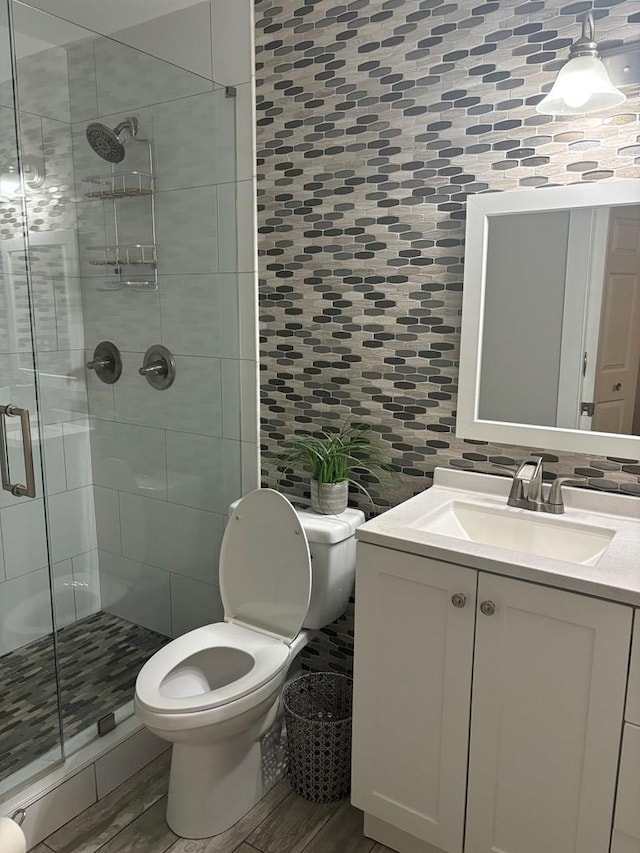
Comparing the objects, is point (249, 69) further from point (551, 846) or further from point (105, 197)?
point (551, 846)

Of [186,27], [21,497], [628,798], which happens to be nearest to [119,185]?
[186,27]

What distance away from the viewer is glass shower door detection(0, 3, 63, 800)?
1933 millimetres

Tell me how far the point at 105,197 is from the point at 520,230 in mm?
1289

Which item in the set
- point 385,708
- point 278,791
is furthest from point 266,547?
point 278,791

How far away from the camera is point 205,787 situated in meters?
1.86

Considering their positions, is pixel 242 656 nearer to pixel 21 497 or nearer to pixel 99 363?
pixel 21 497

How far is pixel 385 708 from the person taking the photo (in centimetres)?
171

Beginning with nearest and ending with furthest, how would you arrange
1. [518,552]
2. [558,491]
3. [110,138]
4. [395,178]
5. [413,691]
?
[518,552]
[413,691]
[558,491]
[395,178]
[110,138]

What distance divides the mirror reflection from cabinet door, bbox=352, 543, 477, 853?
60cm

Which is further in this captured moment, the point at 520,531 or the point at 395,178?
the point at 395,178

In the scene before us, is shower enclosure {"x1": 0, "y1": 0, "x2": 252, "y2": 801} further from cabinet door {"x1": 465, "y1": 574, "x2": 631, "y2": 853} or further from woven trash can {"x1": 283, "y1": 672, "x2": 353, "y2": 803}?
cabinet door {"x1": 465, "y1": 574, "x2": 631, "y2": 853}

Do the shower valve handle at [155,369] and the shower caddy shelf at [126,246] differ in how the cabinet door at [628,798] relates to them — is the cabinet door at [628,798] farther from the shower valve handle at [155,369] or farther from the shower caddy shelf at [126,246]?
the shower caddy shelf at [126,246]

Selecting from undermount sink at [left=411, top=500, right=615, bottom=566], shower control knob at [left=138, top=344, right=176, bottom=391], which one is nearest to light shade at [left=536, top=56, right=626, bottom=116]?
undermount sink at [left=411, top=500, right=615, bottom=566]

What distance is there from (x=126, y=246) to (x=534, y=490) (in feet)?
4.94
